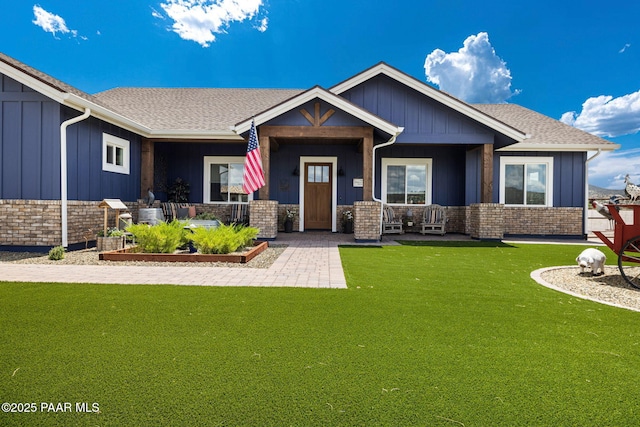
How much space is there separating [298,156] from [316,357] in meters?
10.9

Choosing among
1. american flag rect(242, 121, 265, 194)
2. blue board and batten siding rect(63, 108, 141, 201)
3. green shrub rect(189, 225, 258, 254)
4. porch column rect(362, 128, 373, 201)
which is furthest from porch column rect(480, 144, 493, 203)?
blue board and batten siding rect(63, 108, 141, 201)

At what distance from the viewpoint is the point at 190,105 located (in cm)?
1390

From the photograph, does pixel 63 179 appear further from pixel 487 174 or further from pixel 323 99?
pixel 487 174

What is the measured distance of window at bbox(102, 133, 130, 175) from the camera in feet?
30.1

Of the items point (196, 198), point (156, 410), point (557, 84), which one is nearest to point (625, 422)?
point (156, 410)

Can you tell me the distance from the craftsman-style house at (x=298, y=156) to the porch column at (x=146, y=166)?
34mm

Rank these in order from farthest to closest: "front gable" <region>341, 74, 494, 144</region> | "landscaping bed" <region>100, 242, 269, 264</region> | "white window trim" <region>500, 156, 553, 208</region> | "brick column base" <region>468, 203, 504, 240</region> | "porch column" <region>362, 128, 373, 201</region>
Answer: "white window trim" <region>500, 156, 553, 208</region>, "front gable" <region>341, 74, 494, 144</region>, "brick column base" <region>468, 203, 504, 240</region>, "porch column" <region>362, 128, 373, 201</region>, "landscaping bed" <region>100, 242, 269, 264</region>

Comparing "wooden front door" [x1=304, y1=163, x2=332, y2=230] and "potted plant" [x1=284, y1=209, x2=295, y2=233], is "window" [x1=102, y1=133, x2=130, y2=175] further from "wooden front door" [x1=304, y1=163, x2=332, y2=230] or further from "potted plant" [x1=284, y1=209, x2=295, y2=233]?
"wooden front door" [x1=304, y1=163, x2=332, y2=230]

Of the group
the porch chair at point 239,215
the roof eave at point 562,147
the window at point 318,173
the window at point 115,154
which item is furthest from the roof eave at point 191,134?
the roof eave at point 562,147

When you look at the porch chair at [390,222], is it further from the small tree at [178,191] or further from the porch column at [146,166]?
the porch column at [146,166]

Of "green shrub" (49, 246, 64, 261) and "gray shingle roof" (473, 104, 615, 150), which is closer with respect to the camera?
"green shrub" (49, 246, 64, 261)

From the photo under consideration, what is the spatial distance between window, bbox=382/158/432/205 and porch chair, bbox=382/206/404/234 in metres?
0.75

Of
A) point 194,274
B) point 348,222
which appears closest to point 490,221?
point 348,222

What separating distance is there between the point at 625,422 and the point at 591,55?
2622 centimetres
